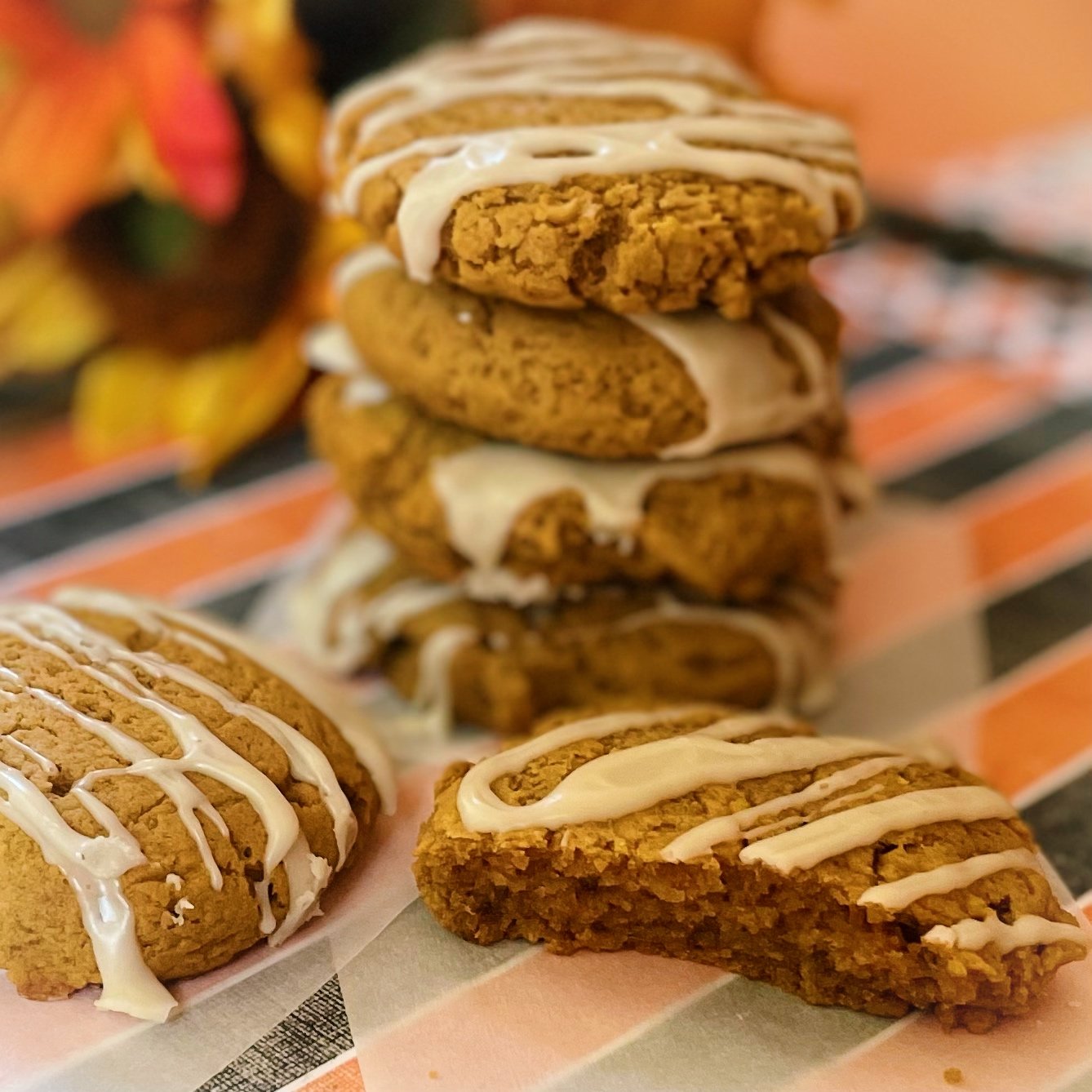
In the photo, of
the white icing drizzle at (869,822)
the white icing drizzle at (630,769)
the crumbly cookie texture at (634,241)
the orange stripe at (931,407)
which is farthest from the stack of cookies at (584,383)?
the orange stripe at (931,407)

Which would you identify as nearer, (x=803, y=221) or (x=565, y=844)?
(x=565, y=844)

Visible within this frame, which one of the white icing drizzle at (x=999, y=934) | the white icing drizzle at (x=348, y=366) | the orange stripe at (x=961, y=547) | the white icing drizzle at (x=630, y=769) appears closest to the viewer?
the white icing drizzle at (x=999, y=934)

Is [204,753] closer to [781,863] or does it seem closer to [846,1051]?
[781,863]

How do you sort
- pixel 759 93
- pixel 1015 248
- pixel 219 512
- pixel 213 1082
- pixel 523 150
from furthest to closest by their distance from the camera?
pixel 1015 248
pixel 219 512
pixel 759 93
pixel 523 150
pixel 213 1082

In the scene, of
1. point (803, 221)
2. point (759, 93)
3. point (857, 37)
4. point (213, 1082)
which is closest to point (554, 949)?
point (213, 1082)

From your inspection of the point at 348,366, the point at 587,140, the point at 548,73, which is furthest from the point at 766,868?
the point at 548,73

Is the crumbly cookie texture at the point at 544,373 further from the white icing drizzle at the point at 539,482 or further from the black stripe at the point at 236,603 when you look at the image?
the black stripe at the point at 236,603

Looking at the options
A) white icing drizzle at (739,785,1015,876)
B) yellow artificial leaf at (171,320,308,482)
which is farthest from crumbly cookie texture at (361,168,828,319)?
yellow artificial leaf at (171,320,308,482)

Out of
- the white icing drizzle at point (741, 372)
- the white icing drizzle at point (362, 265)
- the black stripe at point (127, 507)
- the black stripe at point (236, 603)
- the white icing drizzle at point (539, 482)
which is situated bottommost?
the black stripe at point (236, 603)
